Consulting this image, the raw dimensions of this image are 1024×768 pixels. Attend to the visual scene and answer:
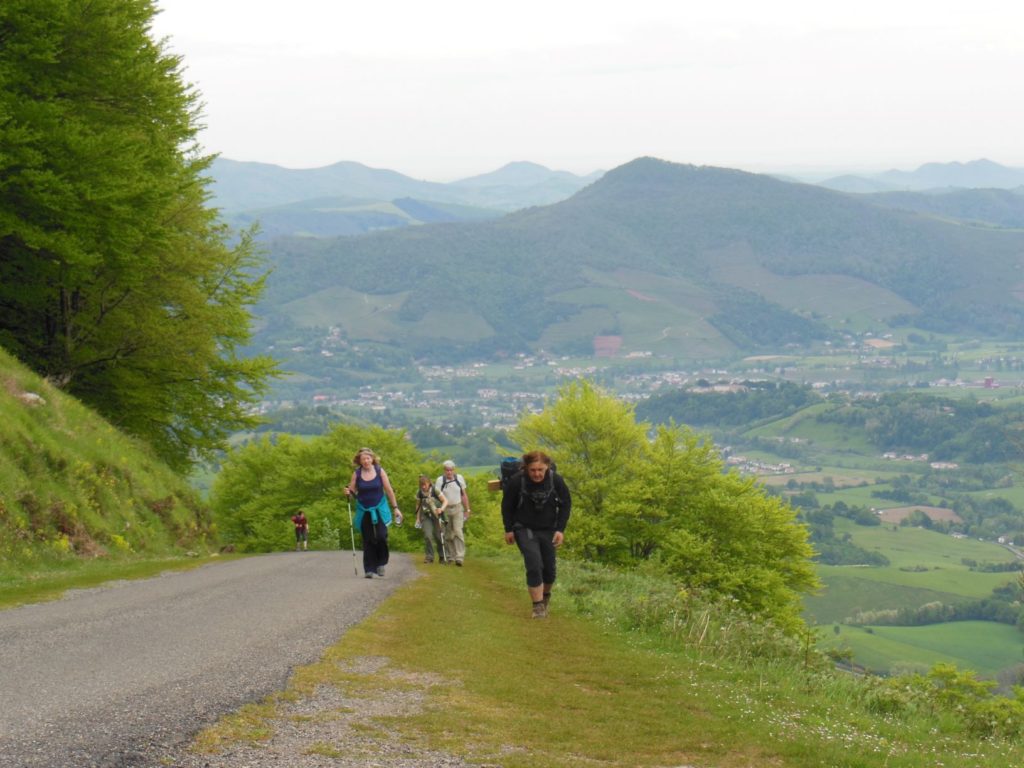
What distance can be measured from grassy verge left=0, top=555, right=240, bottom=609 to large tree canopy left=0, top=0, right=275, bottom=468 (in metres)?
9.62

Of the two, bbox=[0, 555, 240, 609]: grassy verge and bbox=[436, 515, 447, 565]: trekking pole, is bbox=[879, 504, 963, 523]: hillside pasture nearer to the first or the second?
bbox=[436, 515, 447, 565]: trekking pole

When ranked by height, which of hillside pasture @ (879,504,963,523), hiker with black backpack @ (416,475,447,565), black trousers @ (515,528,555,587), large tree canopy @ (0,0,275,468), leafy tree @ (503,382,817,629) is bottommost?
hillside pasture @ (879,504,963,523)

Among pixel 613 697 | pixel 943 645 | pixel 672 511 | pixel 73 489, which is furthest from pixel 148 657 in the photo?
pixel 943 645

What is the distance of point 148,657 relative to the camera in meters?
11.2

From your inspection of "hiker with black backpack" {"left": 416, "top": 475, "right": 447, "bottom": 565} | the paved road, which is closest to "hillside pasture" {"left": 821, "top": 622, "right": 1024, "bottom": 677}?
"hiker with black backpack" {"left": 416, "top": 475, "right": 447, "bottom": 565}

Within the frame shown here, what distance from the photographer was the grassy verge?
16203 mm

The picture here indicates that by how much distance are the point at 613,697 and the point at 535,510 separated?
5002 millimetres

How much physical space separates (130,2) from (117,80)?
2.39m

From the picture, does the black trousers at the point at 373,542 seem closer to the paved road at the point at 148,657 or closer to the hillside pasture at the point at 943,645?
the paved road at the point at 148,657

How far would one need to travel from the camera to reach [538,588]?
16094 mm

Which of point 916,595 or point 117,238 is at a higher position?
point 117,238

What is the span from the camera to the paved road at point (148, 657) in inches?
307

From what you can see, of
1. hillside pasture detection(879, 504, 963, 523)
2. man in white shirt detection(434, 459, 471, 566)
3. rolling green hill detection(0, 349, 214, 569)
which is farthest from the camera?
hillside pasture detection(879, 504, 963, 523)

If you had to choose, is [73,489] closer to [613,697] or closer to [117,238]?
[117,238]
